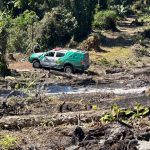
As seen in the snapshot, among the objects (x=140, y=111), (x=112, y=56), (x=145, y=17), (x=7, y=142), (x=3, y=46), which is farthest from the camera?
(x=145, y=17)

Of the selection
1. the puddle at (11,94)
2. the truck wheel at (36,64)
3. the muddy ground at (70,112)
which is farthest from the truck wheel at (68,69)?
the puddle at (11,94)

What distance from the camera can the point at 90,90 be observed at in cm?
2750

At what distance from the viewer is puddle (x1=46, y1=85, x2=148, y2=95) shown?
26.8 m

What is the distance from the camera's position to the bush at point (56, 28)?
40.5 metres

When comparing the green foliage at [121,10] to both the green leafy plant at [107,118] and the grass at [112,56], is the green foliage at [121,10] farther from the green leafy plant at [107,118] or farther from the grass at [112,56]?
the green leafy plant at [107,118]

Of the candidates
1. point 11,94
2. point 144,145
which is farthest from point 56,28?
point 144,145

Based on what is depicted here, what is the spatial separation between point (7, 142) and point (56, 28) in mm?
25867

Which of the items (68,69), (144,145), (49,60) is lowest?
(144,145)

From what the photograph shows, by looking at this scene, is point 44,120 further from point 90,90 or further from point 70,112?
point 90,90

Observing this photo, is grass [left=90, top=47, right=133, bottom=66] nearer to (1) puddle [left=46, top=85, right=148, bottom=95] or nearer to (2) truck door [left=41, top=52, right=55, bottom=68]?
(2) truck door [left=41, top=52, right=55, bottom=68]

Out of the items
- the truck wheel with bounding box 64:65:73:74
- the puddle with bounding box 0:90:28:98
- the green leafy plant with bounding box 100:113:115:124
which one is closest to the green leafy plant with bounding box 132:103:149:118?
the green leafy plant with bounding box 100:113:115:124

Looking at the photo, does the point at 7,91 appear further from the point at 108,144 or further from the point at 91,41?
the point at 91,41

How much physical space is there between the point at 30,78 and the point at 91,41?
11.6 m

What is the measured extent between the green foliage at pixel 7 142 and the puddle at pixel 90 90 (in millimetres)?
9597
